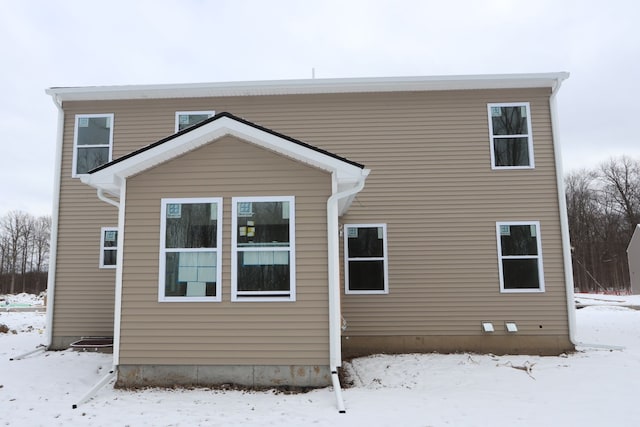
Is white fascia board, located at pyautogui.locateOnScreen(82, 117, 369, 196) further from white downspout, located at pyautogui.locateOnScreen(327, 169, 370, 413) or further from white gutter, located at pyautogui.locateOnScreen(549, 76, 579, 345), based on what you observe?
white gutter, located at pyautogui.locateOnScreen(549, 76, 579, 345)

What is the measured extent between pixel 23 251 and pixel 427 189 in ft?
158

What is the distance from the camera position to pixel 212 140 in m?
7.02

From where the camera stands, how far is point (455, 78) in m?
9.60

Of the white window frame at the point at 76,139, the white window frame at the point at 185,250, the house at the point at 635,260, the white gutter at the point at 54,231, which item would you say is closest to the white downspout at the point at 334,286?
the white window frame at the point at 185,250

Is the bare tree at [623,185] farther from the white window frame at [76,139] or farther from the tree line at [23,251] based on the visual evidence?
the tree line at [23,251]

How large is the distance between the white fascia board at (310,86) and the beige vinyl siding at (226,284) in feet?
10.8

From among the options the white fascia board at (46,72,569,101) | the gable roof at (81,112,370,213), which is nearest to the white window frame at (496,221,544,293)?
the white fascia board at (46,72,569,101)

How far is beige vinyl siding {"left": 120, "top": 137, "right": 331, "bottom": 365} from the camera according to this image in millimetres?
6562

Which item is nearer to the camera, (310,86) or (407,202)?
(407,202)

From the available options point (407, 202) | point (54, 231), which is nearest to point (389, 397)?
point (407, 202)

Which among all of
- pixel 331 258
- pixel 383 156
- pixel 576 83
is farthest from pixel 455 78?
pixel 576 83

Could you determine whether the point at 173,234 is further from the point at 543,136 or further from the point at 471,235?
the point at 543,136

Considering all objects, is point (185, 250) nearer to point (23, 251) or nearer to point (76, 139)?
point (76, 139)

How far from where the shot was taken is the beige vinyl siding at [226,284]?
6.56 meters
